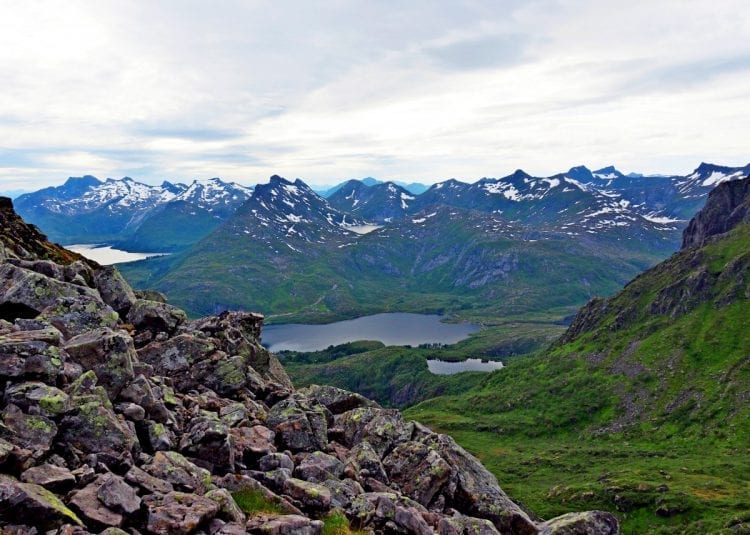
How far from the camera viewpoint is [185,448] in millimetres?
26812

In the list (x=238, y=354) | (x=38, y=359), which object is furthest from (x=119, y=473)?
(x=238, y=354)

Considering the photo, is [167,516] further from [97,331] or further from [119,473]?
[97,331]

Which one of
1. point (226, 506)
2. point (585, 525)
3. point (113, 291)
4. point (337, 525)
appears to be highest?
point (113, 291)

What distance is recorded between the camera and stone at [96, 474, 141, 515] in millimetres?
19812

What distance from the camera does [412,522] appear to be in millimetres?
25562

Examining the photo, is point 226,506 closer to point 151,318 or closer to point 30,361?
point 30,361

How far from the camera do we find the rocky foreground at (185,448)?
20266 mm

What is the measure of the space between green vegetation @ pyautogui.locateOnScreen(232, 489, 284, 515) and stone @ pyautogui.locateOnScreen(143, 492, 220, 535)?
2281 millimetres

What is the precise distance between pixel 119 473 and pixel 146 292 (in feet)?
127

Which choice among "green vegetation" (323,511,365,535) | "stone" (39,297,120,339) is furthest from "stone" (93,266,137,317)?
"green vegetation" (323,511,365,535)

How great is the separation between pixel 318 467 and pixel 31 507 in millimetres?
14152

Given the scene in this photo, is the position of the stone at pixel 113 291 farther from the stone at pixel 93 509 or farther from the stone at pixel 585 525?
the stone at pixel 585 525

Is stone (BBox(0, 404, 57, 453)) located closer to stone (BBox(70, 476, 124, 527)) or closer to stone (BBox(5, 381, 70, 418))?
stone (BBox(5, 381, 70, 418))

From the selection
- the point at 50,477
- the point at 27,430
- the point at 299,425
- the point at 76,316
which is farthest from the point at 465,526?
the point at 76,316
